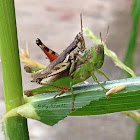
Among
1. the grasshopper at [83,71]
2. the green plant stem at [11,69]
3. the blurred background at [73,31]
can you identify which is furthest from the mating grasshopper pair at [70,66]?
the blurred background at [73,31]

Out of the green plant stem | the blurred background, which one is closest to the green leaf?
the green plant stem

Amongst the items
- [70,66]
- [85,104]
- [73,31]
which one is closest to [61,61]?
[70,66]

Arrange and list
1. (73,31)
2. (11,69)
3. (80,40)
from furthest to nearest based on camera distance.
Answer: (73,31)
(80,40)
(11,69)

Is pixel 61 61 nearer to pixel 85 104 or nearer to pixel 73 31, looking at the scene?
pixel 85 104

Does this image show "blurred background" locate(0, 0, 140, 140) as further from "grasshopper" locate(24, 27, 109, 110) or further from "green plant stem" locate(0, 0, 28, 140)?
"green plant stem" locate(0, 0, 28, 140)

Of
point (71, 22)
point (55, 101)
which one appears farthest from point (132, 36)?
point (71, 22)

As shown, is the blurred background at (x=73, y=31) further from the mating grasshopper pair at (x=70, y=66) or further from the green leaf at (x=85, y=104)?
the green leaf at (x=85, y=104)

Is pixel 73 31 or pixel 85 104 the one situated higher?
pixel 85 104
